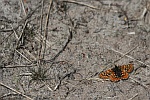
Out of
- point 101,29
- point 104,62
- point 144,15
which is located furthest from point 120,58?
point 144,15

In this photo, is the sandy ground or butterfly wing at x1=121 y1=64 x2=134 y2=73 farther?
butterfly wing at x1=121 y1=64 x2=134 y2=73

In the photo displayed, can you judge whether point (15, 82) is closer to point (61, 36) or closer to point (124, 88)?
point (61, 36)

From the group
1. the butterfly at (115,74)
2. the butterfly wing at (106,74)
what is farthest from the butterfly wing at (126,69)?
the butterfly wing at (106,74)

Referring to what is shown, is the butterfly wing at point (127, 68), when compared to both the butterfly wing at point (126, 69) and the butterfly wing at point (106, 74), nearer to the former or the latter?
the butterfly wing at point (126, 69)

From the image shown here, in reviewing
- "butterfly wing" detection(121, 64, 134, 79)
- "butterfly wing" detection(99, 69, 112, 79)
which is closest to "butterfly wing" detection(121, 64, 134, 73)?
"butterfly wing" detection(121, 64, 134, 79)

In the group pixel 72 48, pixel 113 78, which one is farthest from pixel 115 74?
pixel 72 48

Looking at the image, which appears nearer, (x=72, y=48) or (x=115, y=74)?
(x=115, y=74)

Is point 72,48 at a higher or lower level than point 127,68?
higher

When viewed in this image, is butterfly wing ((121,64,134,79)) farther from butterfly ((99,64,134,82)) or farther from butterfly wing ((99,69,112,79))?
butterfly wing ((99,69,112,79))

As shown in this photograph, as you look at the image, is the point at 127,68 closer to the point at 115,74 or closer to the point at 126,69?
the point at 126,69
